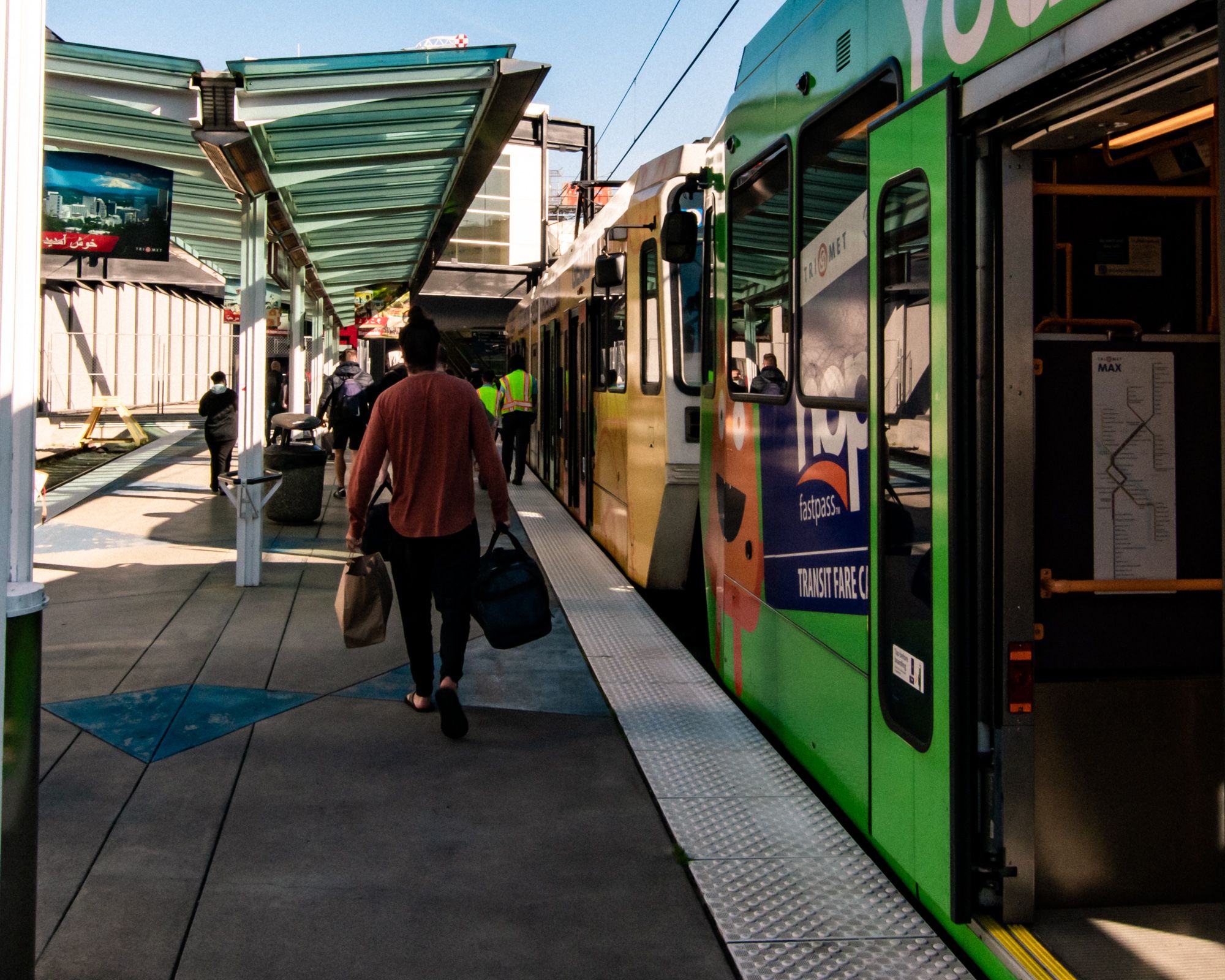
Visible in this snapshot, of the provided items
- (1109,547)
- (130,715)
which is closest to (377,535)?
(130,715)

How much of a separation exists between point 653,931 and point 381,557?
2371 mm

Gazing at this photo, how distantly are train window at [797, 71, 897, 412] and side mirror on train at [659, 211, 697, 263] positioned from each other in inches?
68.8

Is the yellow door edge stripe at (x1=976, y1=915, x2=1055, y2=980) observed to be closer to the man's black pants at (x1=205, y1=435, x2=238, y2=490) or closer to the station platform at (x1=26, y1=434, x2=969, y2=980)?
the station platform at (x1=26, y1=434, x2=969, y2=980)

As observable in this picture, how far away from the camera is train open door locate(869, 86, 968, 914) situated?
2977mm

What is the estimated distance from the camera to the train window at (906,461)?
10.2ft

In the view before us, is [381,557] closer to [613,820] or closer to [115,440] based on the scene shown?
[613,820]

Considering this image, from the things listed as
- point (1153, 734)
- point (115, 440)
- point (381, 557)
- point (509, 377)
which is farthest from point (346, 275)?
point (1153, 734)

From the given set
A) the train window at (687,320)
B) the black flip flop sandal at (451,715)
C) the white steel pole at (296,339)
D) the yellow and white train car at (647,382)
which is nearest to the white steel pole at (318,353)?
the white steel pole at (296,339)

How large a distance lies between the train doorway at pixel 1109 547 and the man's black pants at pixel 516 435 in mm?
12009

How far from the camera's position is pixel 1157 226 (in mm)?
3375

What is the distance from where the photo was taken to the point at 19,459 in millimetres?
2645

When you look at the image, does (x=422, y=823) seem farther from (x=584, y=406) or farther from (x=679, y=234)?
(x=584, y=406)

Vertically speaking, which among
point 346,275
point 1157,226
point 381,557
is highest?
point 346,275

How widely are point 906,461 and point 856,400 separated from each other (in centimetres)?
45
